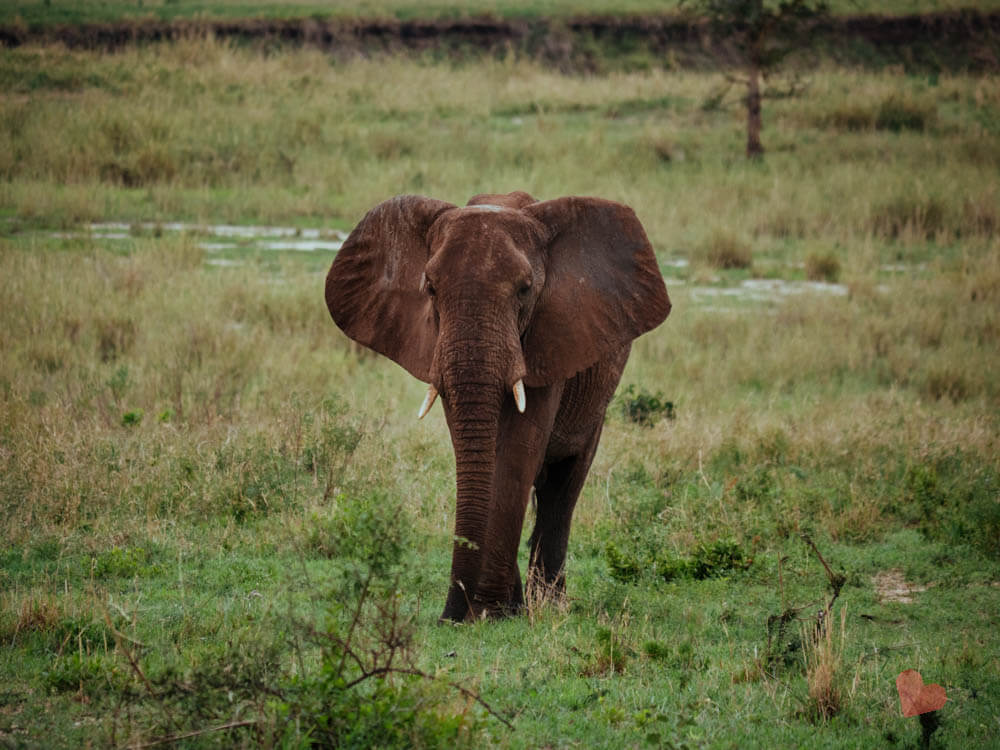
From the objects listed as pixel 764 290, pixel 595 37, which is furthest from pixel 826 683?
pixel 595 37

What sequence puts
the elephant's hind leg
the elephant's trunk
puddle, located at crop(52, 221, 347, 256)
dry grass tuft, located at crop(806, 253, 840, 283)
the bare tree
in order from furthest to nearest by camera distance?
1. the bare tree
2. puddle, located at crop(52, 221, 347, 256)
3. dry grass tuft, located at crop(806, 253, 840, 283)
4. the elephant's hind leg
5. the elephant's trunk

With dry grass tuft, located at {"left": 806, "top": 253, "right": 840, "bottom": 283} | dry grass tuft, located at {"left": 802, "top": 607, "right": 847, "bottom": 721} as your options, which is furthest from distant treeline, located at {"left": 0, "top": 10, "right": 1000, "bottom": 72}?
dry grass tuft, located at {"left": 802, "top": 607, "right": 847, "bottom": 721}

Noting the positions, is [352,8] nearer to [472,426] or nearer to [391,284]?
[391,284]

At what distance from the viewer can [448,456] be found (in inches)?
402

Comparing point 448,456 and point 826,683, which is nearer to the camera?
point 826,683

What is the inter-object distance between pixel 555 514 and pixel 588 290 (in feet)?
5.01

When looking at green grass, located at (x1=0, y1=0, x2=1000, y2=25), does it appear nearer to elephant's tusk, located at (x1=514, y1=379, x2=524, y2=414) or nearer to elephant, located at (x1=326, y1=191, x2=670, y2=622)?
elephant, located at (x1=326, y1=191, x2=670, y2=622)

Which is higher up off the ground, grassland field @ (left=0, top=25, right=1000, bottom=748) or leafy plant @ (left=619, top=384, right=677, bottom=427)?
grassland field @ (left=0, top=25, right=1000, bottom=748)

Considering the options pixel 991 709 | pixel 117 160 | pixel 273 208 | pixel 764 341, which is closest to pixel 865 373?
pixel 764 341

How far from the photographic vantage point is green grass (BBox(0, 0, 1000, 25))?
39.0m

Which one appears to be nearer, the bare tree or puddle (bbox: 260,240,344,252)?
puddle (bbox: 260,240,344,252)

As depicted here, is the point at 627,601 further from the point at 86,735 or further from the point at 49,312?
the point at 49,312

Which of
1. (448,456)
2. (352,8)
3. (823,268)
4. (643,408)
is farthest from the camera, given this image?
(352,8)
